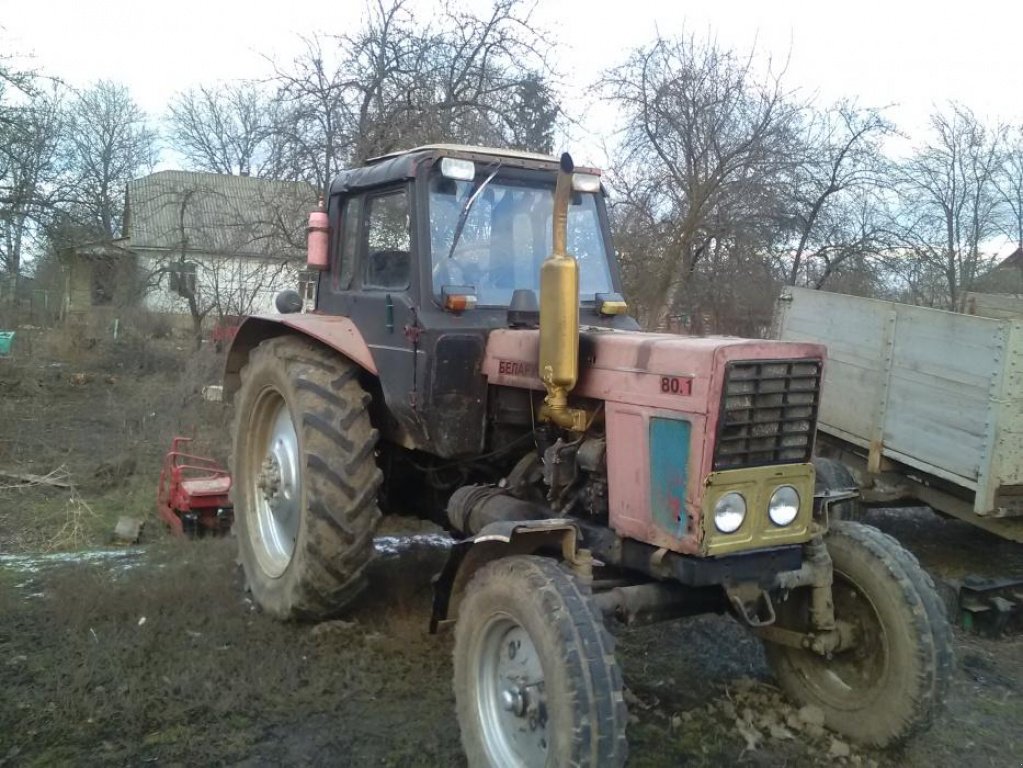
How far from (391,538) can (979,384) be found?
4.08 metres

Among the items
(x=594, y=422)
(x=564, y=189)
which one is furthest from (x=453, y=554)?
(x=564, y=189)

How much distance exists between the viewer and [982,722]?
3.95m

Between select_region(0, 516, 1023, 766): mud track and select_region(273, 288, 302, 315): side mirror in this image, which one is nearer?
select_region(0, 516, 1023, 766): mud track

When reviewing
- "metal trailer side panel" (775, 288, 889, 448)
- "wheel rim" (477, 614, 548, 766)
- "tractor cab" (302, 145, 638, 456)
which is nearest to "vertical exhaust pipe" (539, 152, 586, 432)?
"tractor cab" (302, 145, 638, 456)

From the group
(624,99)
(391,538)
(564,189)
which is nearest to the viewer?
(564,189)

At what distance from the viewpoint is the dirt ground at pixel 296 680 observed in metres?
3.46

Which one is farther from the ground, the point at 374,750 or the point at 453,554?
the point at 453,554

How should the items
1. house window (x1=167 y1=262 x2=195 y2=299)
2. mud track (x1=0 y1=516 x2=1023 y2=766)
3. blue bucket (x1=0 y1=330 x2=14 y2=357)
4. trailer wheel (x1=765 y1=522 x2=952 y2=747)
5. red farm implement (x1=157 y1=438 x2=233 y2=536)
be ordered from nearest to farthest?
trailer wheel (x1=765 y1=522 x2=952 y2=747) → mud track (x1=0 y1=516 x2=1023 y2=766) → red farm implement (x1=157 y1=438 x2=233 y2=536) → blue bucket (x1=0 y1=330 x2=14 y2=357) → house window (x1=167 y1=262 x2=195 y2=299)

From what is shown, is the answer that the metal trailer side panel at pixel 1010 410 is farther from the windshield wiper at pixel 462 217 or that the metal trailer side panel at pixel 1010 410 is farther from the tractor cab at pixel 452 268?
the windshield wiper at pixel 462 217

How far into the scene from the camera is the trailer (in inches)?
223

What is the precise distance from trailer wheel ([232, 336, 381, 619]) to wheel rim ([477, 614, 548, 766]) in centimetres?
121

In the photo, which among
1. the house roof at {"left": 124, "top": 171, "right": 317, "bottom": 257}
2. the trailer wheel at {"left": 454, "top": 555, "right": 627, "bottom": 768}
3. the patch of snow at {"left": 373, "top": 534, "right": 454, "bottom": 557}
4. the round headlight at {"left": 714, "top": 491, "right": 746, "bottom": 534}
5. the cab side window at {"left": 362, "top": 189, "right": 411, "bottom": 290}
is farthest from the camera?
the house roof at {"left": 124, "top": 171, "right": 317, "bottom": 257}

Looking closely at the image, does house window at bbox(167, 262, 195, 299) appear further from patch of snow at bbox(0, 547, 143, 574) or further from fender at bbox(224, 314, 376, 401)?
fender at bbox(224, 314, 376, 401)

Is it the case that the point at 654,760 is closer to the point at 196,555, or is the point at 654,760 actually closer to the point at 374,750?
the point at 374,750
